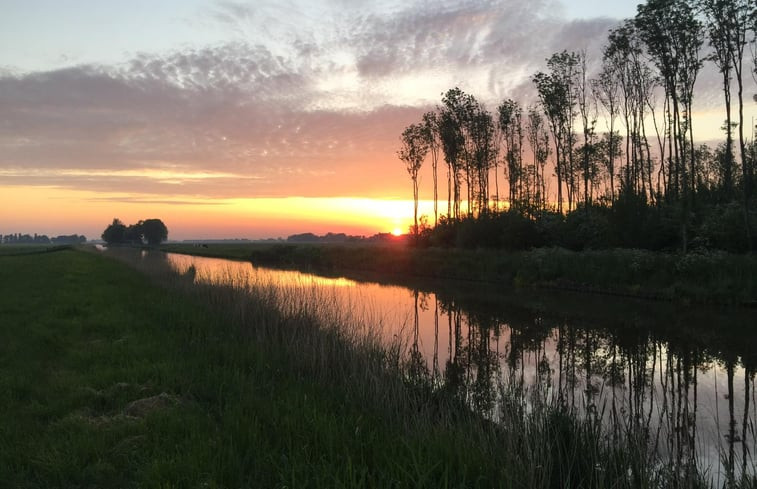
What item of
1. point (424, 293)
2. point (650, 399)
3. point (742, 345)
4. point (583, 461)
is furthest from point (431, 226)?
point (583, 461)

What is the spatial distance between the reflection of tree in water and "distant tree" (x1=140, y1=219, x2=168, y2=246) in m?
180

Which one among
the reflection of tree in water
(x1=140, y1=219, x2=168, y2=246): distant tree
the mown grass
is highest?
(x1=140, y1=219, x2=168, y2=246): distant tree

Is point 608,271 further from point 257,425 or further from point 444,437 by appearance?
point 257,425

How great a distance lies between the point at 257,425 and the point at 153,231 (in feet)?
624

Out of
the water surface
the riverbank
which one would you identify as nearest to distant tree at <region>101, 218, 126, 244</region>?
the riverbank

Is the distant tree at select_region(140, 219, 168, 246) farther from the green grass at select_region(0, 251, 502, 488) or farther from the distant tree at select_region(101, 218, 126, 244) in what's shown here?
the green grass at select_region(0, 251, 502, 488)

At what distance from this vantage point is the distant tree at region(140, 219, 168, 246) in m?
175

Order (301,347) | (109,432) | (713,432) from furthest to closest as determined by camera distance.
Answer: (301,347), (713,432), (109,432)

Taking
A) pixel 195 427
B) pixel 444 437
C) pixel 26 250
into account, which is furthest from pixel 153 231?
pixel 444 437

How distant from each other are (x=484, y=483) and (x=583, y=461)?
1.71 meters

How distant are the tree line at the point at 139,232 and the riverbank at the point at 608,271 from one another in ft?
521

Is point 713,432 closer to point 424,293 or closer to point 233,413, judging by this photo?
point 233,413

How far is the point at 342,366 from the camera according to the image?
7328mm

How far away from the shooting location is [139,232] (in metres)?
178
